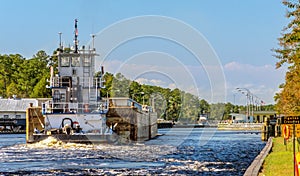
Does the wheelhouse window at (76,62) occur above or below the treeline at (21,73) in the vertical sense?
below

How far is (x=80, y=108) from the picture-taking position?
2219 inches

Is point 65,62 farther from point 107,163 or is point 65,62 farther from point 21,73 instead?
point 21,73

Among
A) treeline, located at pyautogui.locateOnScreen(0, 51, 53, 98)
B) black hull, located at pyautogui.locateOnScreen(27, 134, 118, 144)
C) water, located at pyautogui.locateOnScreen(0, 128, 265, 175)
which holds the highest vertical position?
treeline, located at pyautogui.locateOnScreen(0, 51, 53, 98)

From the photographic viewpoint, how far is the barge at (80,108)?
56.4 metres

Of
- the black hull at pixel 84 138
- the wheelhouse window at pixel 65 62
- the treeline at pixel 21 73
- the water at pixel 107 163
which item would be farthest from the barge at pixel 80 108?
the treeline at pixel 21 73

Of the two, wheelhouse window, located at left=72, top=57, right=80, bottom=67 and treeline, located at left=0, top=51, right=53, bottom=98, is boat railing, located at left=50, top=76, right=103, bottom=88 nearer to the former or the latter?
wheelhouse window, located at left=72, top=57, right=80, bottom=67

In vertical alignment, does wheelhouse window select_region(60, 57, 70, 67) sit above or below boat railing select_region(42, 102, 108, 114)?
above

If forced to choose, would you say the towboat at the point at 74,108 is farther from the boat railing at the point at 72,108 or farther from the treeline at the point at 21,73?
the treeline at the point at 21,73

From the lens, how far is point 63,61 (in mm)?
62312

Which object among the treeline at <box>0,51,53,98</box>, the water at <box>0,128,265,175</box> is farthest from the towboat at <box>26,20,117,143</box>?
the treeline at <box>0,51,53,98</box>

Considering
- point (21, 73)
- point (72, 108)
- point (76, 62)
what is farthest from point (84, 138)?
point (21, 73)

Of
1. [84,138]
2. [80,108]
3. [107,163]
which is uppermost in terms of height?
[80,108]

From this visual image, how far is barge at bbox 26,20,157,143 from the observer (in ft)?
185

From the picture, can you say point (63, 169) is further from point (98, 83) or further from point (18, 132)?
point (18, 132)
